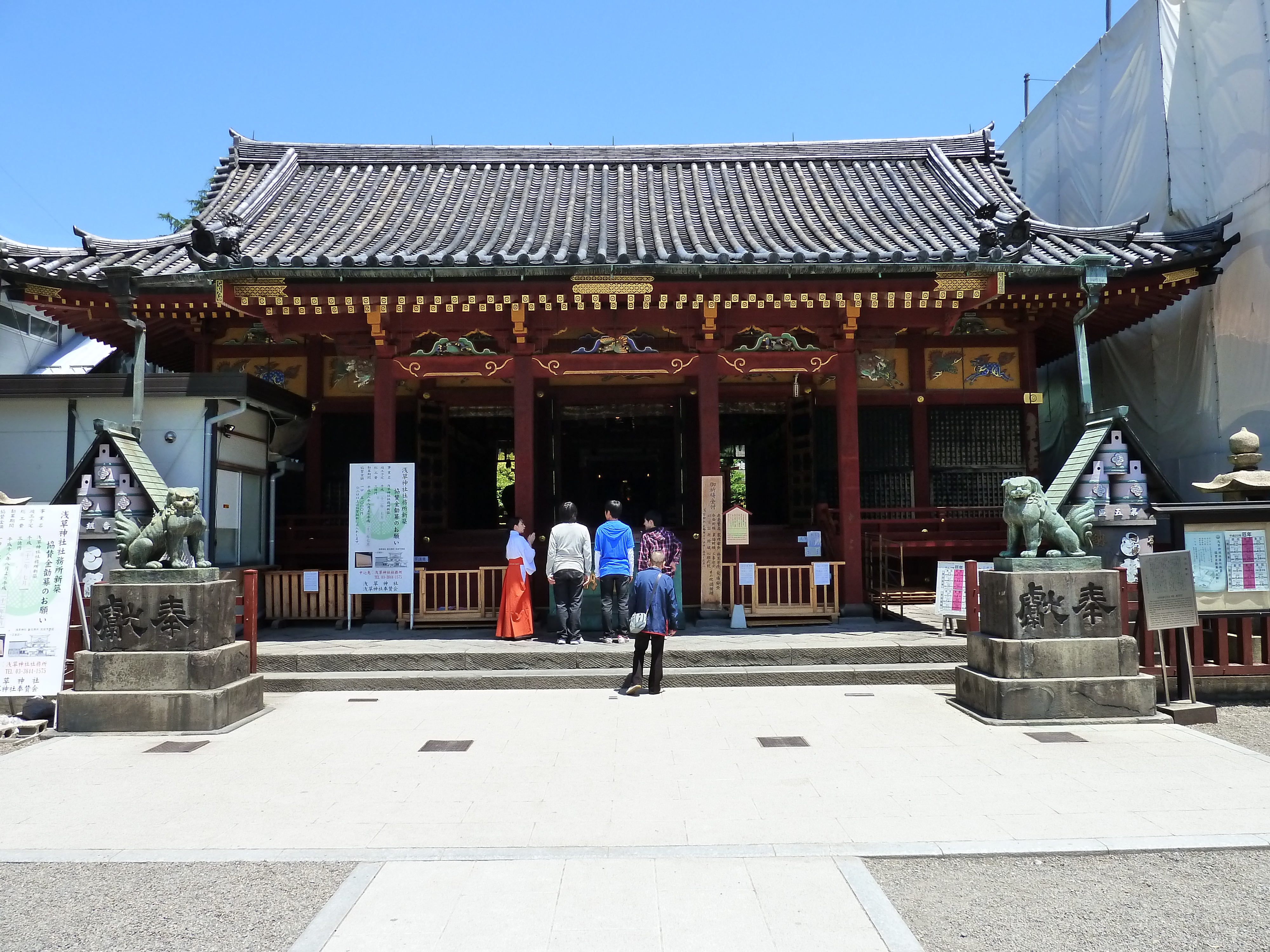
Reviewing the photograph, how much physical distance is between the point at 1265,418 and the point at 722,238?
748 centimetres

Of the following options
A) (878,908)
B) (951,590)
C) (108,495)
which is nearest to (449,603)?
(108,495)

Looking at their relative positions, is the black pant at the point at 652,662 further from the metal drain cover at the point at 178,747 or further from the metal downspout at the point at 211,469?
the metal downspout at the point at 211,469

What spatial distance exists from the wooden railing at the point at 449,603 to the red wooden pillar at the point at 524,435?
90cm

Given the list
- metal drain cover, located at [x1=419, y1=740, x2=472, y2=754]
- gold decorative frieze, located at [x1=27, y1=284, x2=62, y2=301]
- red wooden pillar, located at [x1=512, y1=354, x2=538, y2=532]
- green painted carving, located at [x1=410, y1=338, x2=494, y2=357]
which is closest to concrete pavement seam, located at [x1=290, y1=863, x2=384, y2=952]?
metal drain cover, located at [x1=419, y1=740, x2=472, y2=754]

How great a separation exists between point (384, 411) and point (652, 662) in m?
5.05

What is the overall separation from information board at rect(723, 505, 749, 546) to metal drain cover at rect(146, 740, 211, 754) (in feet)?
20.1

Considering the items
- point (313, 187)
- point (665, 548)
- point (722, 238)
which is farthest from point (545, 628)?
point (313, 187)

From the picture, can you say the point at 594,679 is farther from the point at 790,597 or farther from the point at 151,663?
the point at 151,663

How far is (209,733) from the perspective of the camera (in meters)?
6.49

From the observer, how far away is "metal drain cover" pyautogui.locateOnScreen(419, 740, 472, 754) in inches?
236

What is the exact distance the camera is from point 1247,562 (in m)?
7.39

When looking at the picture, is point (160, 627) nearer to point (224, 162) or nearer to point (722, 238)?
point (722, 238)

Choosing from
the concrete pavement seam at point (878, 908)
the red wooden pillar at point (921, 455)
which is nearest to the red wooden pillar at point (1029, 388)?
the red wooden pillar at point (921, 455)

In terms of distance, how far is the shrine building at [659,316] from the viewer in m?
9.75
